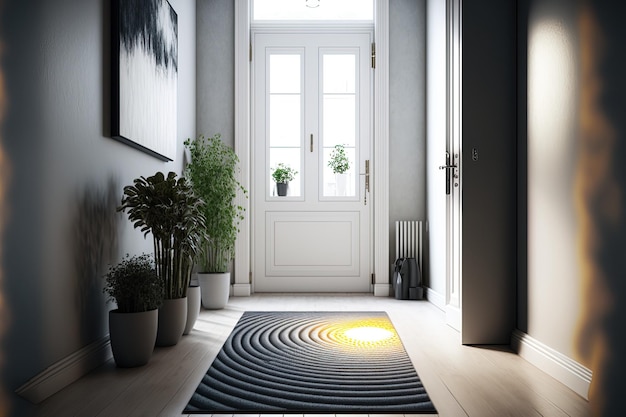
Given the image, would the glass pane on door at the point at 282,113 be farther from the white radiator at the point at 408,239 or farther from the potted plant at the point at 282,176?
the white radiator at the point at 408,239

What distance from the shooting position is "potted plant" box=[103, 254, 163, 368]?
8.14ft

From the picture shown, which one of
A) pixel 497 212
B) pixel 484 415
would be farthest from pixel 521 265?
pixel 484 415

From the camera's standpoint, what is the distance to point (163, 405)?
80.4 inches

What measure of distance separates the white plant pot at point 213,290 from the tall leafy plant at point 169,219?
103 centimetres

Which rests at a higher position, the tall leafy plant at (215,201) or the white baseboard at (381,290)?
the tall leafy plant at (215,201)

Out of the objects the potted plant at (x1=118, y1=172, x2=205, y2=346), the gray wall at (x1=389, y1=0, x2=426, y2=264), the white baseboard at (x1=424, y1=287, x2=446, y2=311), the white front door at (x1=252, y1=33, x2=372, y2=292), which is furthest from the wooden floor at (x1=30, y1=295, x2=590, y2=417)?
the gray wall at (x1=389, y1=0, x2=426, y2=264)

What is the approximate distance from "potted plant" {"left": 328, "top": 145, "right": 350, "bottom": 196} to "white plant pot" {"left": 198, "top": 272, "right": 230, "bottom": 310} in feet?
4.94

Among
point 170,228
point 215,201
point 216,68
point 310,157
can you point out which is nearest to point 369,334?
point 170,228

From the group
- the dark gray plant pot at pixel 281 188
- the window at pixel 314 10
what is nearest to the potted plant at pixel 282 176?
the dark gray plant pot at pixel 281 188

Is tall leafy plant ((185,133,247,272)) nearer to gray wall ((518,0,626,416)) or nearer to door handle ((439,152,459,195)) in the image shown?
door handle ((439,152,459,195))

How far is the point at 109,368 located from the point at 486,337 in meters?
1.97

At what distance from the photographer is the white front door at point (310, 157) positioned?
199 inches

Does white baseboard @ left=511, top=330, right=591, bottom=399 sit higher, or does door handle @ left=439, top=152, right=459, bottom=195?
door handle @ left=439, top=152, right=459, bottom=195

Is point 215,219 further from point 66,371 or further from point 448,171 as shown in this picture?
point 66,371
